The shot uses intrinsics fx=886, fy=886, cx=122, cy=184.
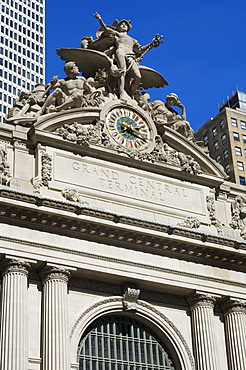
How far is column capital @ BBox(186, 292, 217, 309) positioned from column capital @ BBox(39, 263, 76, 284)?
8.41m

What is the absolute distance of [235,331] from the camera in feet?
171

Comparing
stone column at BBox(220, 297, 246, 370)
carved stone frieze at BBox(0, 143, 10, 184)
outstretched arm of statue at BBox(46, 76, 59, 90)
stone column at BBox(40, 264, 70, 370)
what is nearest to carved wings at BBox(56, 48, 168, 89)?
outstretched arm of statue at BBox(46, 76, 59, 90)

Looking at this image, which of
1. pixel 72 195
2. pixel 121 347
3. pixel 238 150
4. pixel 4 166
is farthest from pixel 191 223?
pixel 238 150

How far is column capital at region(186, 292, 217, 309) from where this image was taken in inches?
2044

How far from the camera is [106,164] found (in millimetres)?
53531

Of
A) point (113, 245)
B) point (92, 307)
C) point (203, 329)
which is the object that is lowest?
point (203, 329)

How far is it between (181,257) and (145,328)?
476 cm

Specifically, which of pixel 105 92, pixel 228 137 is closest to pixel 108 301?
pixel 105 92

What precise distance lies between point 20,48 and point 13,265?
5698cm

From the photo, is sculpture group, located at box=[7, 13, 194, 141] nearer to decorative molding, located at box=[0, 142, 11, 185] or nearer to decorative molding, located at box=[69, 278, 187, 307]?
decorative molding, located at box=[0, 142, 11, 185]

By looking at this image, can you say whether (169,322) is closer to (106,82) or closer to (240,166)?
(106,82)

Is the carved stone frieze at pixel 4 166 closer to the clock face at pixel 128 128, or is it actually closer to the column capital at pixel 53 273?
the column capital at pixel 53 273

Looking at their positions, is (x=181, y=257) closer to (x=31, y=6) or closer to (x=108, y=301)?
(x=108, y=301)

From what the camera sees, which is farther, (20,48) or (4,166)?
(20,48)
